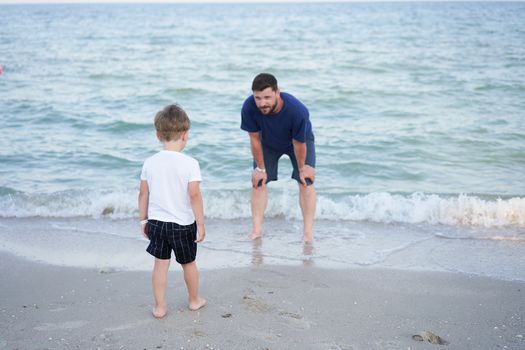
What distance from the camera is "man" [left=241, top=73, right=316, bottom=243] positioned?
4750 millimetres

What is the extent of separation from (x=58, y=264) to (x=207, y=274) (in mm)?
1235

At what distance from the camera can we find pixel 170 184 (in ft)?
11.7

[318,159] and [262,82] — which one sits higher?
[262,82]

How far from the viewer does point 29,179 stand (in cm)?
793

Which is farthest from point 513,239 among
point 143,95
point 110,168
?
point 143,95

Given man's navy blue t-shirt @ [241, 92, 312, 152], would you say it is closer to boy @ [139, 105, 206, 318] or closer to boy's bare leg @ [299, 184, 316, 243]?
boy's bare leg @ [299, 184, 316, 243]

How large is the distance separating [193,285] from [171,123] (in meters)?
1.05

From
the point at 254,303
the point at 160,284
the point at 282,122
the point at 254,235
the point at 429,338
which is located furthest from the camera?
the point at 254,235

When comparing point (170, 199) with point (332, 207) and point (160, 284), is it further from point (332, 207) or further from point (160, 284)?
point (332, 207)

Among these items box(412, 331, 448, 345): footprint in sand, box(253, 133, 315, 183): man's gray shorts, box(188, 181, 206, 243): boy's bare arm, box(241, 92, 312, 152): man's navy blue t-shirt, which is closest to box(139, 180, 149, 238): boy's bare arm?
box(188, 181, 206, 243): boy's bare arm

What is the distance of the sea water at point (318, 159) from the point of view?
5.34 metres

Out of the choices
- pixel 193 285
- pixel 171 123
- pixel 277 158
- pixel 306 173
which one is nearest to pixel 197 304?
pixel 193 285

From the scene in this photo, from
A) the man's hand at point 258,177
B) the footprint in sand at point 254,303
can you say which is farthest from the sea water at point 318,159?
the footprint in sand at point 254,303

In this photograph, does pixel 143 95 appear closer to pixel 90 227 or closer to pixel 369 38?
pixel 90 227
